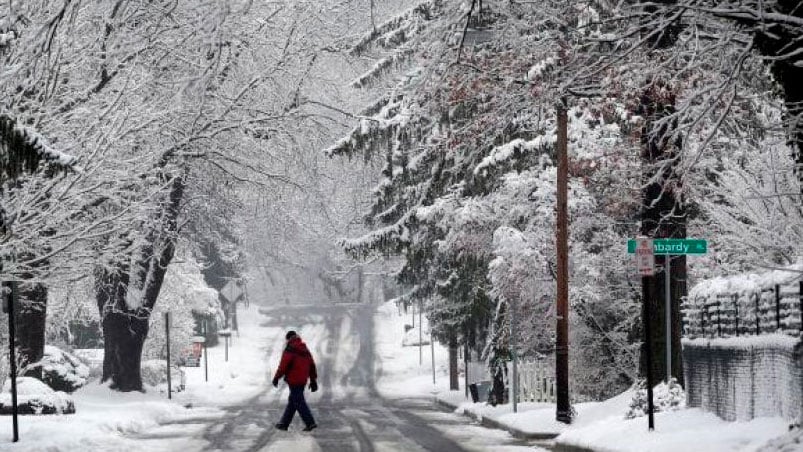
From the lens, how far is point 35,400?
83.3ft

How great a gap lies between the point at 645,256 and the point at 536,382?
498 inches

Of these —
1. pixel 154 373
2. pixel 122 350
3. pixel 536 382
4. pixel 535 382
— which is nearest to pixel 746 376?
pixel 535 382

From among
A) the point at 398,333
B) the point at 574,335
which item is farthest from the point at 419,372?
the point at 574,335

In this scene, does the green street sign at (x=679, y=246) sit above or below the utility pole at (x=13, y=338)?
above

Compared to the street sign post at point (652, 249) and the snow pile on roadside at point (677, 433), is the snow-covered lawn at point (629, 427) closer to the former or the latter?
the snow pile on roadside at point (677, 433)

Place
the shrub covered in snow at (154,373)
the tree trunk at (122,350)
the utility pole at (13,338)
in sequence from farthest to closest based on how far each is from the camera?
1. the shrub covered in snow at (154,373)
2. the tree trunk at (122,350)
3. the utility pole at (13,338)

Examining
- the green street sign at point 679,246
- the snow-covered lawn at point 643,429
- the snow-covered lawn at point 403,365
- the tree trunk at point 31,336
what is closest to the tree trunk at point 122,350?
the tree trunk at point 31,336

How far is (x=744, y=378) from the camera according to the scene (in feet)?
52.3

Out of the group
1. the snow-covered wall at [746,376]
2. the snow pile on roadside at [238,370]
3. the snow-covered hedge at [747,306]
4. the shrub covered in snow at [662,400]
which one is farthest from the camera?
the snow pile on roadside at [238,370]

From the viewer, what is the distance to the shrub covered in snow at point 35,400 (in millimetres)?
25078

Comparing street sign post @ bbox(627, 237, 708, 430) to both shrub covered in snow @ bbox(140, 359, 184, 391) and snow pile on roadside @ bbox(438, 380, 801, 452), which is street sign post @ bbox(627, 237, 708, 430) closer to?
snow pile on roadside @ bbox(438, 380, 801, 452)

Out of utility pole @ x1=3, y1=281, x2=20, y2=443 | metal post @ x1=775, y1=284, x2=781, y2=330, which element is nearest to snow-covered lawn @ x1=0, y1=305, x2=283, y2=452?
utility pole @ x1=3, y1=281, x2=20, y2=443

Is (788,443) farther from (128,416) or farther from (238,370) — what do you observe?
(238,370)

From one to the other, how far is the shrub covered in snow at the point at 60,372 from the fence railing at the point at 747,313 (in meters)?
19.3
